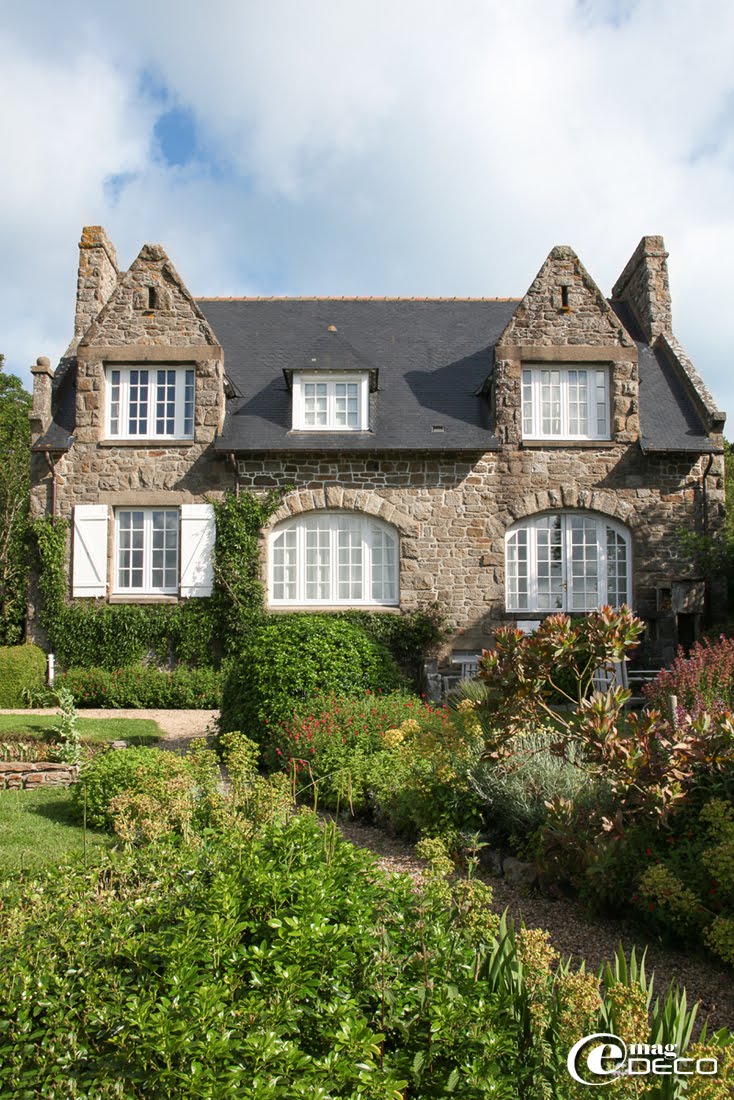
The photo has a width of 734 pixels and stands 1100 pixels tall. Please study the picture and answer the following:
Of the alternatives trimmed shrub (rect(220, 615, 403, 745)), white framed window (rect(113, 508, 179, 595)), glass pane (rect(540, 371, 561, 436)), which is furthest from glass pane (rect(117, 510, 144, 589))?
glass pane (rect(540, 371, 561, 436))

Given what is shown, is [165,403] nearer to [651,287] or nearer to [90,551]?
[90,551]

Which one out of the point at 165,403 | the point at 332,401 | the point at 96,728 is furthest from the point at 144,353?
the point at 96,728

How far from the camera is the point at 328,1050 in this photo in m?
2.71

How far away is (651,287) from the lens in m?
17.2

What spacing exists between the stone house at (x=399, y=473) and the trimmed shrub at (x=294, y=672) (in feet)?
15.4

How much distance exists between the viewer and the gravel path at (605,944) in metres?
4.05

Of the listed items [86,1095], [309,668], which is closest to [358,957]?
[86,1095]

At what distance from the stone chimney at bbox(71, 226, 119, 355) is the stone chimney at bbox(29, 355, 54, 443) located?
1.79 meters

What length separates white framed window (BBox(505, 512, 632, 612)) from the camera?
1520 cm

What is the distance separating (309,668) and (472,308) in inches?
473

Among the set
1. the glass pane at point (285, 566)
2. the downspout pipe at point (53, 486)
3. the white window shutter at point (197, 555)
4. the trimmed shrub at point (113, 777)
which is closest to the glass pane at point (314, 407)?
the glass pane at point (285, 566)

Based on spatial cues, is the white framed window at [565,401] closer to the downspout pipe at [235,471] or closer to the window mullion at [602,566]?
the window mullion at [602,566]

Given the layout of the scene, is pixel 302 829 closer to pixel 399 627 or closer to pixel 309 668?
pixel 309 668

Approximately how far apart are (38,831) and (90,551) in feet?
31.2
